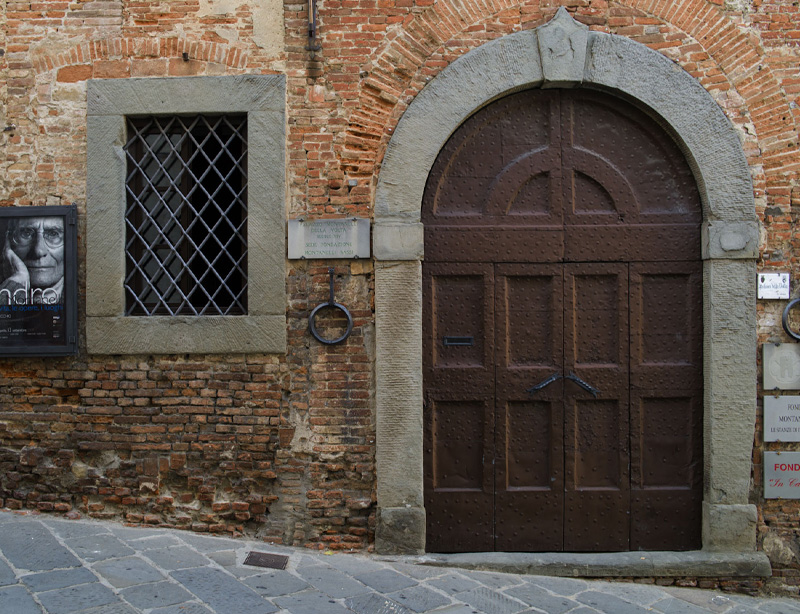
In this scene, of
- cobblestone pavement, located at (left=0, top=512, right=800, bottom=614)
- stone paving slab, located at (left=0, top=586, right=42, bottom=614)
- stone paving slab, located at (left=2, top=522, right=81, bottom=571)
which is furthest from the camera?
stone paving slab, located at (left=2, top=522, right=81, bottom=571)

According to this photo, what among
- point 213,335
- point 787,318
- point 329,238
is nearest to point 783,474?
point 787,318

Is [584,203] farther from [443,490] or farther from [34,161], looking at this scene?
[34,161]

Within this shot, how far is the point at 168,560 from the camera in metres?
4.02

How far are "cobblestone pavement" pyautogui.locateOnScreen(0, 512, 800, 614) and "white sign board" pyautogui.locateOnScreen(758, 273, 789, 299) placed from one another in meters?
2.04

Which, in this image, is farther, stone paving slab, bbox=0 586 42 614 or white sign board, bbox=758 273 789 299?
white sign board, bbox=758 273 789 299

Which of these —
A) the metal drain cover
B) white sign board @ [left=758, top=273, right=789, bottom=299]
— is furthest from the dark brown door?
the metal drain cover

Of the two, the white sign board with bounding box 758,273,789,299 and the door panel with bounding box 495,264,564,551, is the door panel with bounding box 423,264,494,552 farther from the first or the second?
the white sign board with bounding box 758,273,789,299

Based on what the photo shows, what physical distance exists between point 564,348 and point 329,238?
180cm

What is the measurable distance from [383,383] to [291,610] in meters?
1.50

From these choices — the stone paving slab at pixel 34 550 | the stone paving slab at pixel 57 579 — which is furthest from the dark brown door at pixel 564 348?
the stone paving slab at pixel 34 550

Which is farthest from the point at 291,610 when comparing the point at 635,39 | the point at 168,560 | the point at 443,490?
the point at 635,39

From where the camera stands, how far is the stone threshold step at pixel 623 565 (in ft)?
14.2

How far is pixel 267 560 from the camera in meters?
4.15

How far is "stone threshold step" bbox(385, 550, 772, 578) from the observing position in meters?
4.32
